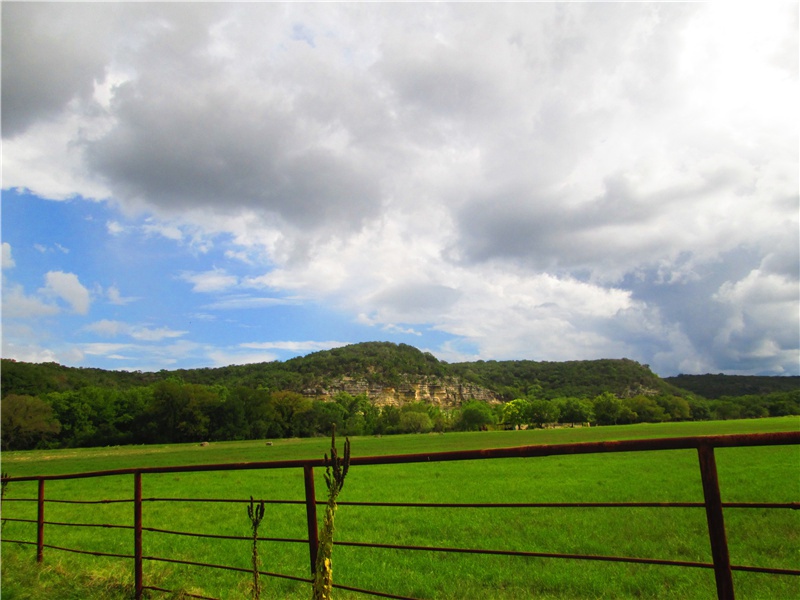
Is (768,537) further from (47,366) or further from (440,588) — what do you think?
(47,366)

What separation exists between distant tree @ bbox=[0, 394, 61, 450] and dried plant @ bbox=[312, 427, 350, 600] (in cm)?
9117

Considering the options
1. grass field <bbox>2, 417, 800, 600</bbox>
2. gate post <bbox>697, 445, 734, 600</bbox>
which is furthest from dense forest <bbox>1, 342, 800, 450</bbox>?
gate post <bbox>697, 445, 734, 600</bbox>

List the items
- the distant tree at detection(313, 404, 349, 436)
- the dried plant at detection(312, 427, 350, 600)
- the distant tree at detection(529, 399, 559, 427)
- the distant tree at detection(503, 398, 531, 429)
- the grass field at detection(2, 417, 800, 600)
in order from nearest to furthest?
the dried plant at detection(312, 427, 350, 600)
the grass field at detection(2, 417, 800, 600)
the distant tree at detection(313, 404, 349, 436)
the distant tree at detection(529, 399, 559, 427)
the distant tree at detection(503, 398, 531, 429)

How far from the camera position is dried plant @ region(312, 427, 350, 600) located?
6.95 ft

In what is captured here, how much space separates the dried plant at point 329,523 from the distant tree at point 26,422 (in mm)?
91166

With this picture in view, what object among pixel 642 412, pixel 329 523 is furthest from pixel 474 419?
pixel 329 523

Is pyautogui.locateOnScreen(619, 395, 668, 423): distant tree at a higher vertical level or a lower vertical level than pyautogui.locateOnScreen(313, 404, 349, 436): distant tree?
lower

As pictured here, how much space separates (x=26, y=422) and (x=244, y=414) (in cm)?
3512

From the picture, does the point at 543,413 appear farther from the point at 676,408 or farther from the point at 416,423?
the point at 676,408

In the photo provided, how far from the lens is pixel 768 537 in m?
9.70

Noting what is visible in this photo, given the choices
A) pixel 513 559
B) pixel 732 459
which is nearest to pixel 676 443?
pixel 513 559

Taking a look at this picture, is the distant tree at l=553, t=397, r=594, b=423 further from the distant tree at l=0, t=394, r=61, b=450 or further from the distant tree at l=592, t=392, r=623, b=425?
the distant tree at l=0, t=394, r=61, b=450

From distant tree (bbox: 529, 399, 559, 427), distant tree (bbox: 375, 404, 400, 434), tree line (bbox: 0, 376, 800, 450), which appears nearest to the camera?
tree line (bbox: 0, 376, 800, 450)

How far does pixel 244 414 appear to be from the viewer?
3971 inches
